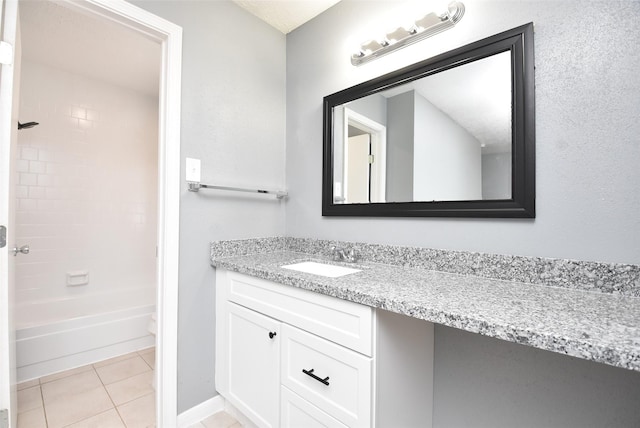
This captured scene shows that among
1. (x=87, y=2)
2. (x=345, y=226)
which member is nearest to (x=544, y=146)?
(x=345, y=226)

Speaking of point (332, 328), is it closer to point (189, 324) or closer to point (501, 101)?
point (189, 324)

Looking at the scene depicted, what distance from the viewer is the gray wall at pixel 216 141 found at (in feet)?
5.13

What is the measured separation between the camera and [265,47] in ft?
6.40

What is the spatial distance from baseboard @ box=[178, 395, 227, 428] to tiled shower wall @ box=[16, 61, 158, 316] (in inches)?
63.5

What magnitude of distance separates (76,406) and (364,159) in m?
2.12

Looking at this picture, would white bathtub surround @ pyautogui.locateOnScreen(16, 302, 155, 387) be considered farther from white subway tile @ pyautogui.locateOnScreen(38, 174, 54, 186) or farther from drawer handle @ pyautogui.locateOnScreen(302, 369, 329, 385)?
drawer handle @ pyautogui.locateOnScreen(302, 369, 329, 385)

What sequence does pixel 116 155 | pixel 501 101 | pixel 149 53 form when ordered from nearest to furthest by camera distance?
pixel 501 101 < pixel 149 53 < pixel 116 155

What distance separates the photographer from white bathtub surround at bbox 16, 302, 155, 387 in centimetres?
198

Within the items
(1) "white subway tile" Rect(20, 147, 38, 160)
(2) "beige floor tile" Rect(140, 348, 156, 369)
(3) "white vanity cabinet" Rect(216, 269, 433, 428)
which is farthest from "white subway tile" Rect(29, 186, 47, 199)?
(3) "white vanity cabinet" Rect(216, 269, 433, 428)

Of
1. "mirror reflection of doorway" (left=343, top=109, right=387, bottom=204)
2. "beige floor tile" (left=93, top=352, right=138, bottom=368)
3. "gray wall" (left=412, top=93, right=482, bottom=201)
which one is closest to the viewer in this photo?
"gray wall" (left=412, top=93, right=482, bottom=201)

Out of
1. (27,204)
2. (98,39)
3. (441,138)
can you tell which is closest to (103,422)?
(27,204)

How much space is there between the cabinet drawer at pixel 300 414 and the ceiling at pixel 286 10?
2.05m

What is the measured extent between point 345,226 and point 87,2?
1555mm

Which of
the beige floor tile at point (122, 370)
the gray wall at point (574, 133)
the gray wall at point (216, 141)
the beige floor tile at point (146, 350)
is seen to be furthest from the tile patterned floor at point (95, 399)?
the gray wall at point (574, 133)
